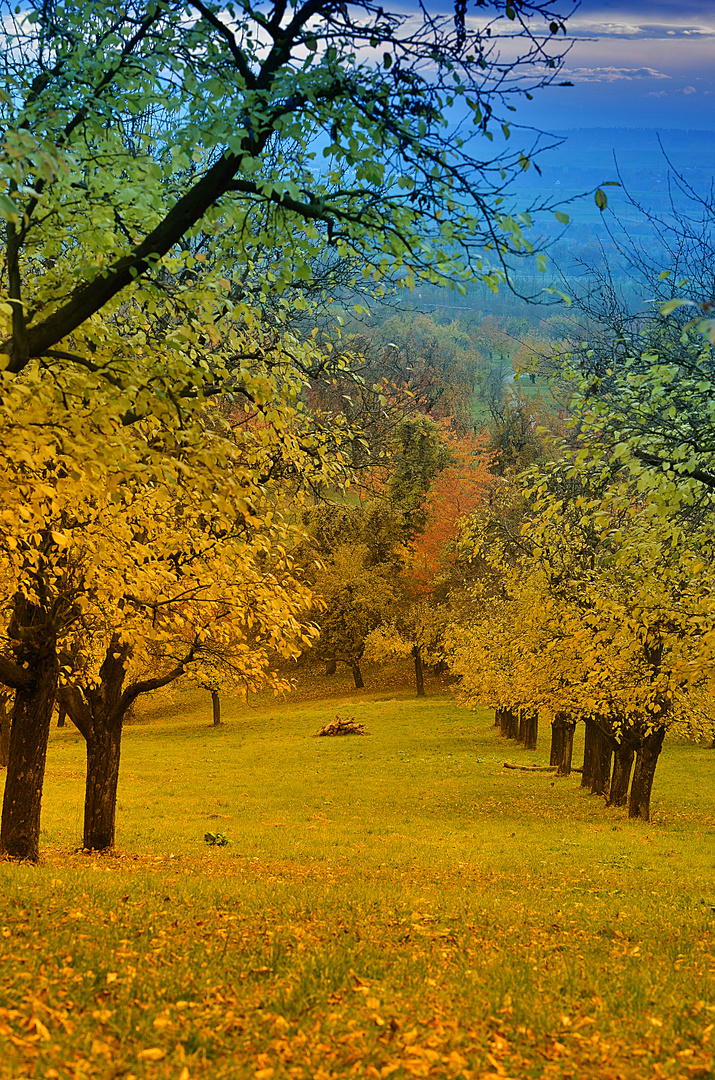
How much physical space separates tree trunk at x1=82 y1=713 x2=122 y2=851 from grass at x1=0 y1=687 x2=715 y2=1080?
32.8 inches

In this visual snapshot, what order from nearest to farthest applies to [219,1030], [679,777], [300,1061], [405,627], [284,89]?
[300,1061] → [219,1030] → [284,89] → [679,777] → [405,627]

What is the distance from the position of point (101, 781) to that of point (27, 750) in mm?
2957

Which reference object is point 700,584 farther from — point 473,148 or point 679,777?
point 679,777

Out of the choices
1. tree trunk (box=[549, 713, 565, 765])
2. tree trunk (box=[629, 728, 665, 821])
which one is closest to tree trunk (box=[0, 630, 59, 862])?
tree trunk (box=[629, 728, 665, 821])

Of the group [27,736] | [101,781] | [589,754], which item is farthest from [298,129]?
[589,754]

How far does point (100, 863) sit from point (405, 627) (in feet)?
149

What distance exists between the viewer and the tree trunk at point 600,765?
28.2m

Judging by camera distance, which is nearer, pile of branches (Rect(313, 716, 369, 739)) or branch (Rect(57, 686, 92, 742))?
branch (Rect(57, 686, 92, 742))

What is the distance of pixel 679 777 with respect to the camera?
35.2 m

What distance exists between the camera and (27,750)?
12531mm

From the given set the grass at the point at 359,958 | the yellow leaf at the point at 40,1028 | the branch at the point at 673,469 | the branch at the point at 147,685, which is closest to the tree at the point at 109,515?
the branch at the point at 147,685

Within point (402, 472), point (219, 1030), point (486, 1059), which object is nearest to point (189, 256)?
point (219, 1030)

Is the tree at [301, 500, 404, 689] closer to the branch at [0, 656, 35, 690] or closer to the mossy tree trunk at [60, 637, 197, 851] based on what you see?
the mossy tree trunk at [60, 637, 197, 851]

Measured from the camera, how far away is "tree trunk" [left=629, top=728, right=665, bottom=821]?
896 inches
